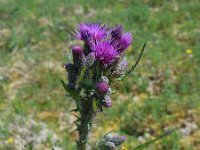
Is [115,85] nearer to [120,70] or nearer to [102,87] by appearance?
[120,70]

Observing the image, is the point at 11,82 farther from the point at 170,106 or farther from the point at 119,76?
the point at 119,76

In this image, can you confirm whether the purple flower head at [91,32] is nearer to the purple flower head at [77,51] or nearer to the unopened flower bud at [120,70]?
the purple flower head at [77,51]

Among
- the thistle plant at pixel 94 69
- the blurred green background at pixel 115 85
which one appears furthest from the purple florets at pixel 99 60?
the blurred green background at pixel 115 85

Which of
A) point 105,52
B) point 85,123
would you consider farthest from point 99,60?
point 85,123

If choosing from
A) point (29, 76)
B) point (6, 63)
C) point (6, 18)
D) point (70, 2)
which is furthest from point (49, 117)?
point (70, 2)

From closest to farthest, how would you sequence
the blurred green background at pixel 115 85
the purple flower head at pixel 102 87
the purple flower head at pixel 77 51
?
the purple flower head at pixel 102 87
the purple flower head at pixel 77 51
the blurred green background at pixel 115 85

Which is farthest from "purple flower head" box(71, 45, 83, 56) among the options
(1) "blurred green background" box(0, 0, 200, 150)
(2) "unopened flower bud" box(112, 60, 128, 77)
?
(1) "blurred green background" box(0, 0, 200, 150)
